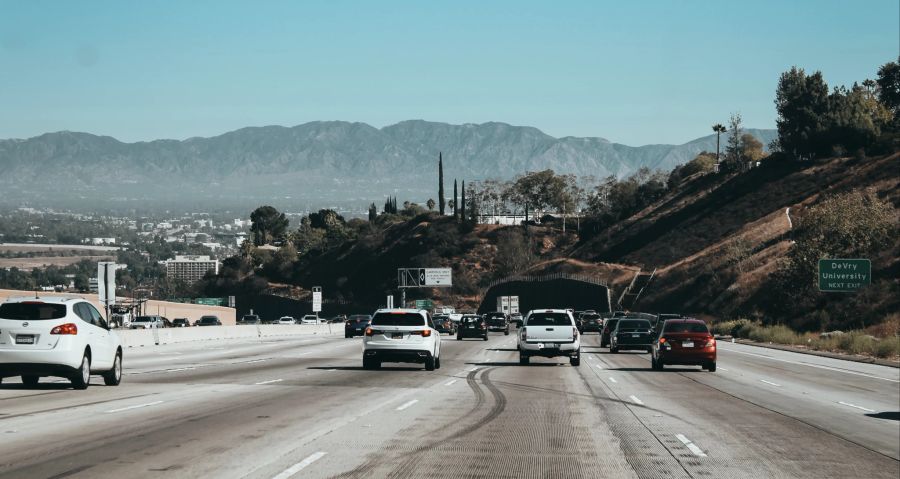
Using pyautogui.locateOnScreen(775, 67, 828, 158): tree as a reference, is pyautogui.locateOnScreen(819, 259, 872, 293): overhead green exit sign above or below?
below

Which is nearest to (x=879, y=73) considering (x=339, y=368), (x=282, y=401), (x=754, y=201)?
(x=754, y=201)

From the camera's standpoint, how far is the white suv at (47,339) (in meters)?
23.3

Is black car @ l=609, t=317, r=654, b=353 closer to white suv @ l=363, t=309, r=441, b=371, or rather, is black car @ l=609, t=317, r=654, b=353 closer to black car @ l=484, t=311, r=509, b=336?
white suv @ l=363, t=309, r=441, b=371

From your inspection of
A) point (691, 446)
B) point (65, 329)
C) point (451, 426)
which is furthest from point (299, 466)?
point (65, 329)

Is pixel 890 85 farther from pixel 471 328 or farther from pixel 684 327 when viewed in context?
pixel 684 327

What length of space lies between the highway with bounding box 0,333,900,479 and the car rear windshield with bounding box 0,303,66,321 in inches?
59.5

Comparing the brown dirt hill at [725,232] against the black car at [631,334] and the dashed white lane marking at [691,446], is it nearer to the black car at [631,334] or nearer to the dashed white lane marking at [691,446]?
the black car at [631,334]

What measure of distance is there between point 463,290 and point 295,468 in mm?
168034

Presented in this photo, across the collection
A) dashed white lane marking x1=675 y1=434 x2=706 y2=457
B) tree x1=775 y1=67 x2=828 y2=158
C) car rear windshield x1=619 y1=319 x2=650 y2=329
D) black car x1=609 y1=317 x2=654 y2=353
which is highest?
tree x1=775 y1=67 x2=828 y2=158

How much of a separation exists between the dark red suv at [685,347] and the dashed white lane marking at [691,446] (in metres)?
18.7

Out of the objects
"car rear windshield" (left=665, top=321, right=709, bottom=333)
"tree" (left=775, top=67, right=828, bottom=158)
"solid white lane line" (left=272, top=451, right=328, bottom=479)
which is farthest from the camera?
"tree" (left=775, top=67, right=828, bottom=158)

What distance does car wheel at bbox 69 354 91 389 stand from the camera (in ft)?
78.5

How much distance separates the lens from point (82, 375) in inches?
949

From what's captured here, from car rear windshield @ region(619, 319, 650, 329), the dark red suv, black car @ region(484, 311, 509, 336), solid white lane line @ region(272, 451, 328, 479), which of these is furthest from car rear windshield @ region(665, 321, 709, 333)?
black car @ region(484, 311, 509, 336)
